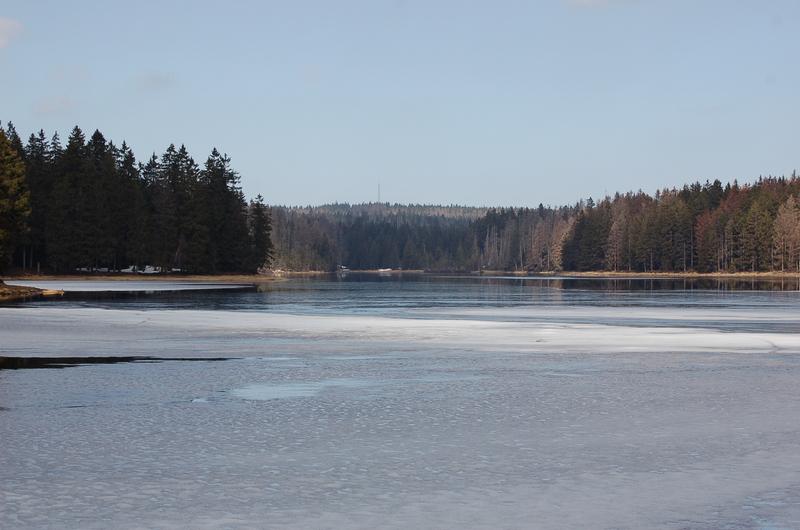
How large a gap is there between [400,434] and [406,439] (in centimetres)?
30

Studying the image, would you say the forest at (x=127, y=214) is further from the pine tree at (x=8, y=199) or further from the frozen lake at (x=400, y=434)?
the frozen lake at (x=400, y=434)

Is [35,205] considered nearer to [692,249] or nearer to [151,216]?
[151,216]

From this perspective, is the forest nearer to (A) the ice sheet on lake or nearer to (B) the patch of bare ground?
(B) the patch of bare ground

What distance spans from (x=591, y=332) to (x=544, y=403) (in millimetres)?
13382

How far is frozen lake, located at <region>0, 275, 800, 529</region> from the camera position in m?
7.32

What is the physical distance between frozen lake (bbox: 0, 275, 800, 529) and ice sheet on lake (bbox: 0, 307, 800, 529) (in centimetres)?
4

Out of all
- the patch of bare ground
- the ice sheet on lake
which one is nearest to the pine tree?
the patch of bare ground

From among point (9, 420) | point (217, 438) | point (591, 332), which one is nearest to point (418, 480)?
point (217, 438)

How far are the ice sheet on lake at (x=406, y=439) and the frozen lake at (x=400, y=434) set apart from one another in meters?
0.04

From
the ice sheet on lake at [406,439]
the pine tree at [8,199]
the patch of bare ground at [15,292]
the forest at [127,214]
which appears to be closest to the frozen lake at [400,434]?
the ice sheet on lake at [406,439]

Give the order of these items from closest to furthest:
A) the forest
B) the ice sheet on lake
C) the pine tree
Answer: the ice sheet on lake → the pine tree → the forest

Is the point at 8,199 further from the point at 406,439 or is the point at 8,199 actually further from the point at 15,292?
the point at 406,439

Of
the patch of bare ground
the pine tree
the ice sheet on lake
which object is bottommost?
the ice sheet on lake

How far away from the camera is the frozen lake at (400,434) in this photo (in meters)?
7.32
